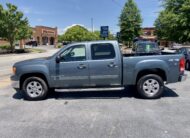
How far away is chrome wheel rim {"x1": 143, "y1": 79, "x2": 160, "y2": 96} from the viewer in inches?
316

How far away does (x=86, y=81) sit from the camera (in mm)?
8055

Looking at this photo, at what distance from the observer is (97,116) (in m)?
6.30

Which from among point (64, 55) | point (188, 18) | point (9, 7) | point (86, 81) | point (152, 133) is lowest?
point (152, 133)

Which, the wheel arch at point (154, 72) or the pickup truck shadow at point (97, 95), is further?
the pickup truck shadow at point (97, 95)

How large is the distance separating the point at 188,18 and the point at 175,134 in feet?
68.5

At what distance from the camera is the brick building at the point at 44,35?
9581 centimetres

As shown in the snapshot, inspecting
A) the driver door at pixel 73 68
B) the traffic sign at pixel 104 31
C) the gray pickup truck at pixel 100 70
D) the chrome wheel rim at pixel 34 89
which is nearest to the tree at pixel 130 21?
the traffic sign at pixel 104 31

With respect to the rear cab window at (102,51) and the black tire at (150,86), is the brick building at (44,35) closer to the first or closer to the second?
the rear cab window at (102,51)

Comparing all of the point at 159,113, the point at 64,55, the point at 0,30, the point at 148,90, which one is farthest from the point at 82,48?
the point at 0,30

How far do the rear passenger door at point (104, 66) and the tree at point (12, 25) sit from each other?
36.3 metres

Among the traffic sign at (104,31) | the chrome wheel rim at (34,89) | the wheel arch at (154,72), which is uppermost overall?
the traffic sign at (104,31)

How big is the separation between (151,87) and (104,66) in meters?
1.57

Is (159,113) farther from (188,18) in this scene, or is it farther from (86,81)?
(188,18)

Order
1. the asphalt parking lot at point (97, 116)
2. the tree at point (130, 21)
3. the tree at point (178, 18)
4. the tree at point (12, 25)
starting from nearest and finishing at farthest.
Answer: the asphalt parking lot at point (97, 116) < the tree at point (178, 18) < the tree at point (12, 25) < the tree at point (130, 21)
